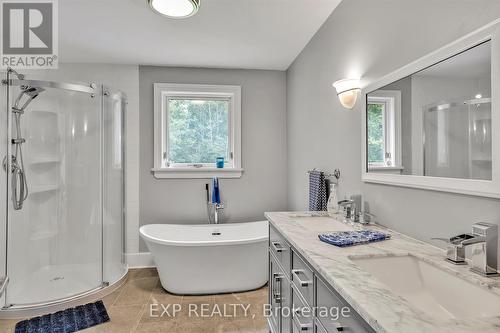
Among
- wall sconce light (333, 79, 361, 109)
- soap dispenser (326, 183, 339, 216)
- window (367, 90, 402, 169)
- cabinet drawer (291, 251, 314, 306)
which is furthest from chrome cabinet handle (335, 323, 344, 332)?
wall sconce light (333, 79, 361, 109)

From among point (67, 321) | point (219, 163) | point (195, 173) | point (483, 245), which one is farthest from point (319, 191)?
point (67, 321)

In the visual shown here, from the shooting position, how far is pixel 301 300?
1.28 metres

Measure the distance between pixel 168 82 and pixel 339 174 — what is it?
236 centimetres

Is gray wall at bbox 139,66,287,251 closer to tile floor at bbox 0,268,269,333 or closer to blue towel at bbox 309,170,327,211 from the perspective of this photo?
tile floor at bbox 0,268,269,333

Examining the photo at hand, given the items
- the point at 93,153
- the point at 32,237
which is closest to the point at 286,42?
the point at 93,153

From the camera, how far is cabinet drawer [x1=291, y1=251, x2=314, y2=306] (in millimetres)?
1160

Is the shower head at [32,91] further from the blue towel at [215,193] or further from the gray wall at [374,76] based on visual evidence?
the gray wall at [374,76]

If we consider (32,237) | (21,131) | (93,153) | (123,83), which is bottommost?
(32,237)

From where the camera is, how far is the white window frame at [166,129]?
340 centimetres

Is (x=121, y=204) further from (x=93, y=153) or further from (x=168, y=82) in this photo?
(x=168, y=82)

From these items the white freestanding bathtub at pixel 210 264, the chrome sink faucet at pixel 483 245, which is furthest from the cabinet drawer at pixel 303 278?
the white freestanding bathtub at pixel 210 264

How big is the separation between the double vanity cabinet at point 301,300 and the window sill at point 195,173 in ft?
5.53

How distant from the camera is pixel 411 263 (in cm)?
112

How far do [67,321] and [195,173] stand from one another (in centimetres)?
185
